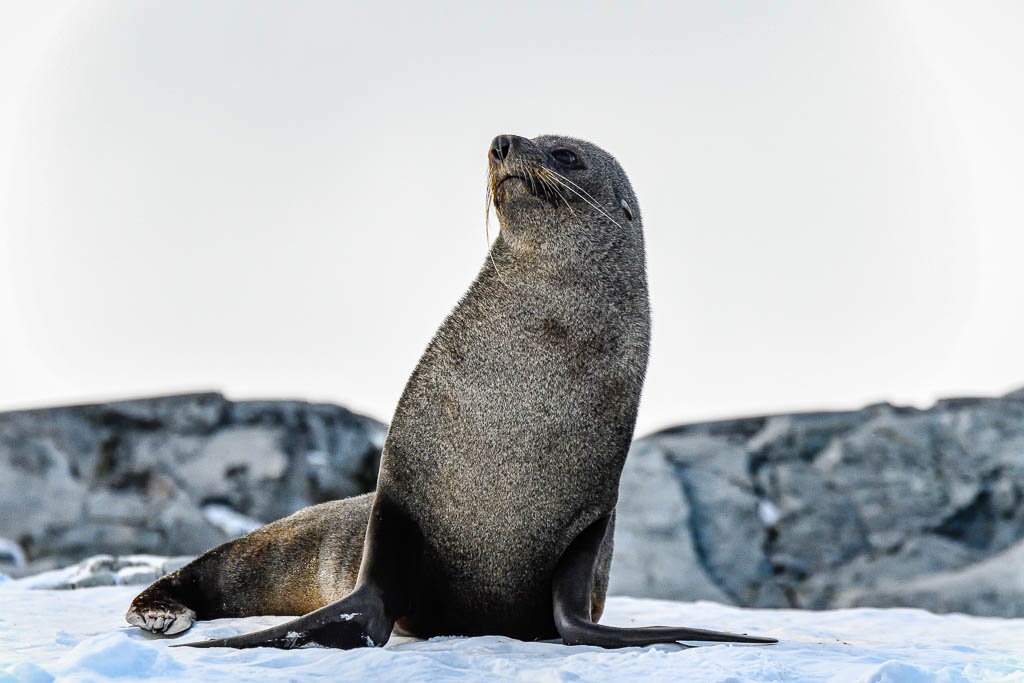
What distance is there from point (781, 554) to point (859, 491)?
123 cm

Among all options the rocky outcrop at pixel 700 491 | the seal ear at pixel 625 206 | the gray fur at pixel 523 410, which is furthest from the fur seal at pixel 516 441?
the rocky outcrop at pixel 700 491

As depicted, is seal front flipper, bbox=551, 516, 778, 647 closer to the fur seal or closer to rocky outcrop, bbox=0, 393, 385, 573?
the fur seal

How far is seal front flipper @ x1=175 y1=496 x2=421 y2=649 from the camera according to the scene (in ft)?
11.3

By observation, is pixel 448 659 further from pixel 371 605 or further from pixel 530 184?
pixel 530 184

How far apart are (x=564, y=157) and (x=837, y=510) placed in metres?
7.12

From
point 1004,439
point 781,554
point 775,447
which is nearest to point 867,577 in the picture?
point 781,554

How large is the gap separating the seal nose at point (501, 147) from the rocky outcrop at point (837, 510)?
584 centimetres

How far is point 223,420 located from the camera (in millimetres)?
10602

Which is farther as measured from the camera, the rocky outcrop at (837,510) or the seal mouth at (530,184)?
the rocky outcrop at (837,510)

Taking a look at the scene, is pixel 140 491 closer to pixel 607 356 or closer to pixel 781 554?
pixel 781 554

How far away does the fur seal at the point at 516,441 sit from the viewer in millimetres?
4082

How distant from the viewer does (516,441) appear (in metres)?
4.13

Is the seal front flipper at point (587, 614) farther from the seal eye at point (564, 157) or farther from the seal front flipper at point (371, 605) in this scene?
the seal eye at point (564, 157)

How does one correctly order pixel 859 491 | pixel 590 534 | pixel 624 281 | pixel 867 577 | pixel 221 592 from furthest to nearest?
1. pixel 859 491
2. pixel 867 577
3. pixel 221 592
4. pixel 624 281
5. pixel 590 534
